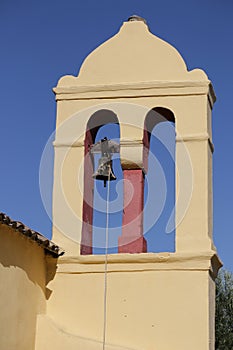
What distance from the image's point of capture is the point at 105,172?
860 centimetres

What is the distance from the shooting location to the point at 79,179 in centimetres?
890

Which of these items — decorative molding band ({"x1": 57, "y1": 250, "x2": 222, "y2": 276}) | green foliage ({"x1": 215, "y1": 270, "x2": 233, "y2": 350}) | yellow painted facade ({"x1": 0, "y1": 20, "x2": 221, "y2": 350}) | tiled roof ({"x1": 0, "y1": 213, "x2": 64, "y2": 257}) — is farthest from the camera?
green foliage ({"x1": 215, "y1": 270, "x2": 233, "y2": 350})

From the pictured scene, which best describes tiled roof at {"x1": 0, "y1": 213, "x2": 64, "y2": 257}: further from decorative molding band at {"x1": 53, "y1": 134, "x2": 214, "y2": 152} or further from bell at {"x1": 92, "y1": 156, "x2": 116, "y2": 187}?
decorative molding band at {"x1": 53, "y1": 134, "x2": 214, "y2": 152}

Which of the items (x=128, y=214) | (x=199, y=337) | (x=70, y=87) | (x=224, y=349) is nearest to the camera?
(x=199, y=337)

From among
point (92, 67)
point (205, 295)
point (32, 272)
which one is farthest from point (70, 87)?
point (205, 295)

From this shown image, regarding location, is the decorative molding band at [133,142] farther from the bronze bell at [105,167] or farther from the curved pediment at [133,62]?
the curved pediment at [133,62]

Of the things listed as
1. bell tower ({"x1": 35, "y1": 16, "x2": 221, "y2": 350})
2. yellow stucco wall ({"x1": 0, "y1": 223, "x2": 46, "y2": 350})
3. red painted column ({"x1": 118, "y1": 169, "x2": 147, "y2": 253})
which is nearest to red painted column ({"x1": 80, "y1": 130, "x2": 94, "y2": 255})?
bell tower ({"x1": 35, "y1": 16, "x2": 221, "y2": 350})

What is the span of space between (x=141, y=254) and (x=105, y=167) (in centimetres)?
100

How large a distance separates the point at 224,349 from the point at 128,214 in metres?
9.21

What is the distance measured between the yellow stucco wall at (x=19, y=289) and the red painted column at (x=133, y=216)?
0.90 metres

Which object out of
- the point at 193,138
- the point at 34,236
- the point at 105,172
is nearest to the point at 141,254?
the point at 105,172

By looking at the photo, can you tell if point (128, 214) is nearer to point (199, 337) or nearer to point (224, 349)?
point (199, 337)

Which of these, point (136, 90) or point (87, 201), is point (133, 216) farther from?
point (136, 90)

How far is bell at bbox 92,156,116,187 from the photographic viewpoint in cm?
859
